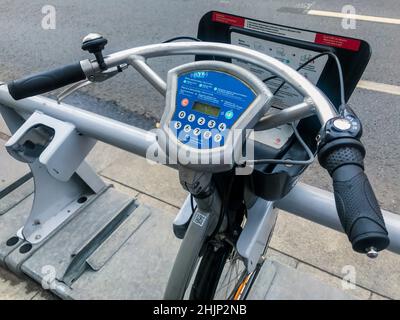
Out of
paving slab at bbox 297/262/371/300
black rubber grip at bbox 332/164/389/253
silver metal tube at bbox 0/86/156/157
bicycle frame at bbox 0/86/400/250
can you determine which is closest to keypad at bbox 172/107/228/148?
black rubber grip at bbox 332/164/389/253

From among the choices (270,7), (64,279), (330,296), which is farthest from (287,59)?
(270,7)

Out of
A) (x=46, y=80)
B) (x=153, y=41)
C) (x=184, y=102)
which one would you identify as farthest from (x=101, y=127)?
(x=153, y=41)

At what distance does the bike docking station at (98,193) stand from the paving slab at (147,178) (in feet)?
0.86

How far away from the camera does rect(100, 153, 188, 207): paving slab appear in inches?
104

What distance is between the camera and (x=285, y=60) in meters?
1.08

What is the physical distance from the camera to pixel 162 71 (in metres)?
3.97

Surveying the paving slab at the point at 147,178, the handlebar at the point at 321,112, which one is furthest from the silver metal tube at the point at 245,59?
the paving slab at the point at 147,178

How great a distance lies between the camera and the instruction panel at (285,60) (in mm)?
1040

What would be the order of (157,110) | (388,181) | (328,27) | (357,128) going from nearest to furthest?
(357,128) < (388,181) < (157,110) < (328,27)

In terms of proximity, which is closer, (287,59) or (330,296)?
(287,59)

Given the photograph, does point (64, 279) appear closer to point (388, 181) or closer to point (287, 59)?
point (287, 59)

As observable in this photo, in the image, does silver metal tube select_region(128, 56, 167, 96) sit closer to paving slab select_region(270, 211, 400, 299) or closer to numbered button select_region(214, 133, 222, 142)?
numbered button select_region(214, 133, 222, 142)

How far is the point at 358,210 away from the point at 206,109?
0.38 m

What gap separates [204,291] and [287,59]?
2.74ft
